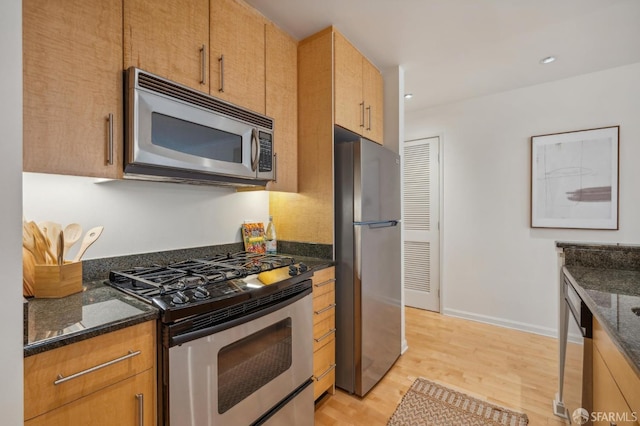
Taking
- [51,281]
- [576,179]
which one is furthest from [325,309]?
[576,179]

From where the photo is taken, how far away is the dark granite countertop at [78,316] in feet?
2.49


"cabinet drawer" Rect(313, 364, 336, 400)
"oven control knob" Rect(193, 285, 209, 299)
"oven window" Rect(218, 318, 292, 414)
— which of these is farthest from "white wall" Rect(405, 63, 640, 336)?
"oven control knob" Rect(193, 285, 209, 299)

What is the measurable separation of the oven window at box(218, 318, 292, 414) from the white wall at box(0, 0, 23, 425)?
0.58m

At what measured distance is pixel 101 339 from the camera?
2.77 feet

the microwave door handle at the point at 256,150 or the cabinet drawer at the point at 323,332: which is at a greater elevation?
the microwave door handle at the point at 256,150

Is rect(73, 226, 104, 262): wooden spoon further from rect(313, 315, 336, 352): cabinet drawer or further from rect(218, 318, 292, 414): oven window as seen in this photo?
rect(313, 315, 336, 352): cabinet drawer

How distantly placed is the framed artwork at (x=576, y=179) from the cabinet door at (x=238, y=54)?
2840 millimetres

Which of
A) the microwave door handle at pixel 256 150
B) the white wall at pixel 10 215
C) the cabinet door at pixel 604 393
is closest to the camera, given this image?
the white wall at pixel 10 215

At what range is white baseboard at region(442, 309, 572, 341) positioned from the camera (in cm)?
289

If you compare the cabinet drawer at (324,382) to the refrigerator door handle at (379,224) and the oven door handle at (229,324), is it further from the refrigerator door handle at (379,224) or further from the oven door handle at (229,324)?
the refrigerator door handle at (379,224)

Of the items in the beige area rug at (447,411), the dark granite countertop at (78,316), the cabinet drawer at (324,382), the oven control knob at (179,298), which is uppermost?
the oven control knob at (179,298)

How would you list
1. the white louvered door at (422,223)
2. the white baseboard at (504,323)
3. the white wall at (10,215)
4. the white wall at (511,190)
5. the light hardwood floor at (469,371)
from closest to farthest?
the white wall at (10,215), the light hardwood floor at (469,371), the white wall at (511,190), the white baseboard at (504,323), the white louvered door at (422,223)

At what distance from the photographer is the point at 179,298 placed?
1.03 metres

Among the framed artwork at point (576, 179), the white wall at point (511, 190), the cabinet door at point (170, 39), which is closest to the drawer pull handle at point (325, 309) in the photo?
the cabinet door at point (170, 39)
